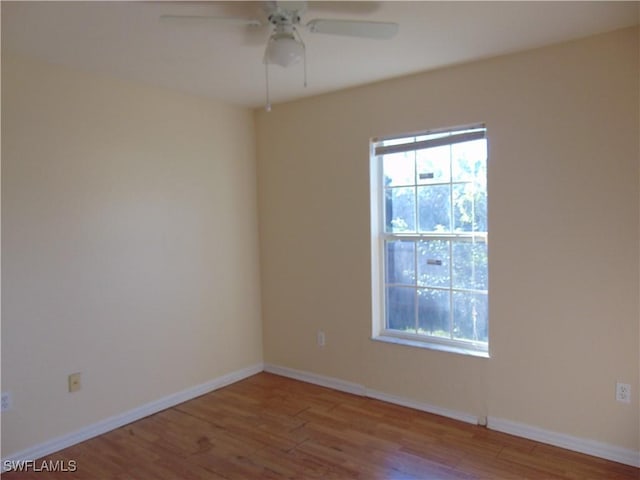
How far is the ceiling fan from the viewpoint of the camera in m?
1.93

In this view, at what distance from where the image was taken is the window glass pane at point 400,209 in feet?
10.8

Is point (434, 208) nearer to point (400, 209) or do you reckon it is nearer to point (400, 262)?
point (400, 209)

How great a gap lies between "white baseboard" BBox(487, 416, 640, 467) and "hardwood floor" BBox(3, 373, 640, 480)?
48 mm

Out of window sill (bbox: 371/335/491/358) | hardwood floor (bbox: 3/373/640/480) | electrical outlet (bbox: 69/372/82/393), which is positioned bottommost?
hardwood floor (bbox: 3/373/640/480)

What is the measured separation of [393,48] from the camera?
2.60 metres

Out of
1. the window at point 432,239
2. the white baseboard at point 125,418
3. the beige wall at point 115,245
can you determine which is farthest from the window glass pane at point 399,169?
the white baseboard at point 125,418

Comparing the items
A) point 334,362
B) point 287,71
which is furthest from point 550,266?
point 287,71

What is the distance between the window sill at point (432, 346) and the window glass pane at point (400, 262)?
0.42 metres

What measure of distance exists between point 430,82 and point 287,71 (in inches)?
37.4

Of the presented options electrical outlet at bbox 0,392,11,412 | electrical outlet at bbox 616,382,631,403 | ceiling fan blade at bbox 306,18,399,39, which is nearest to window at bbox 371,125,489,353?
electrical outlet at bbox 616,382,631,403

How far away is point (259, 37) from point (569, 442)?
283 cm

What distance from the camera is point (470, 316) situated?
3076mm

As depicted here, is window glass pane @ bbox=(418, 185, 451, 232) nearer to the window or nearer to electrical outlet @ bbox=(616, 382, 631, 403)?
the window

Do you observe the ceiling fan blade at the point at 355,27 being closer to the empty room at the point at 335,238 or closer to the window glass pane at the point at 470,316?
the empty room at the point at 335,238
